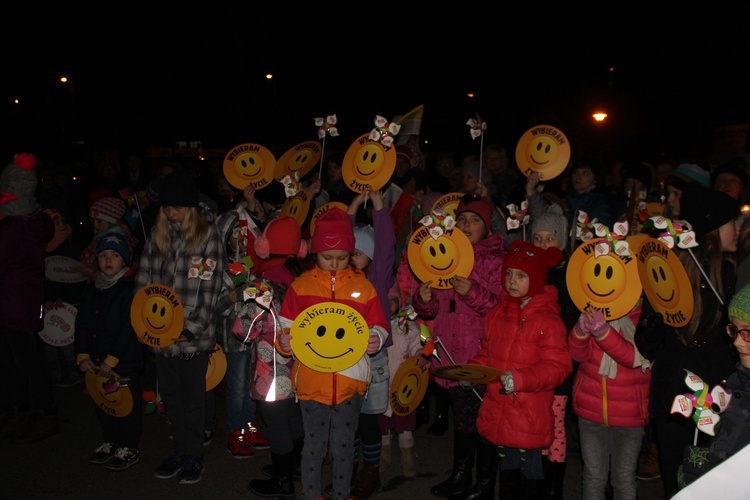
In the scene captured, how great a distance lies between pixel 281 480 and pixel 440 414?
183cm

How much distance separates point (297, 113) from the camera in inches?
1499

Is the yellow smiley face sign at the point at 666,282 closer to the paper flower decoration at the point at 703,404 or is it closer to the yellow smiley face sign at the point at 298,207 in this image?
the paper flower decoration at the point at 703,404

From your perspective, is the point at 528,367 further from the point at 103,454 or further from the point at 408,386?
the point at 103,454

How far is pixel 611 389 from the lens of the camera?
3.76 meters

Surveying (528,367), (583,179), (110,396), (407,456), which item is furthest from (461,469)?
(583,179)

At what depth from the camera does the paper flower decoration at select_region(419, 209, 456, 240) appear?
13.9ft

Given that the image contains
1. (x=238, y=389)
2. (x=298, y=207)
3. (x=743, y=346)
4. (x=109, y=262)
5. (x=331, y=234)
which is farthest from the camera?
(x=298, y=207)

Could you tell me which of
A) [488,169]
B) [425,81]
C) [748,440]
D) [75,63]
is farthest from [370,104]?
[748,440]

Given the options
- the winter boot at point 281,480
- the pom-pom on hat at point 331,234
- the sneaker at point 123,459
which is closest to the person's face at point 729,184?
the pom-pom on hat at point 331,234

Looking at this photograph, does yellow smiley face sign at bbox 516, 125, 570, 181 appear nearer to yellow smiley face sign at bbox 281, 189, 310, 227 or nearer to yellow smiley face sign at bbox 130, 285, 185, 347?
yellow smiley face sign at bbox 281, 189, 310, 227

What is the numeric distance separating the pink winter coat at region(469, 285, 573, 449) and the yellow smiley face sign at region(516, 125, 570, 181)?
1.64m

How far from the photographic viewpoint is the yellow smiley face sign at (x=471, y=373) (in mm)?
3561

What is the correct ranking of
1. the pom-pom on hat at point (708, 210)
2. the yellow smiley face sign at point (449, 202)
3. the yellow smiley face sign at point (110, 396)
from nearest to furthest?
the pom-pom on hat at point (708, 210), the yellow smiley face sign at point (110, 396), the yellow smiley face sign at point (449, 202)

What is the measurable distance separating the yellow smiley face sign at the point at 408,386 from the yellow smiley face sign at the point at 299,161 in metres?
1.95
